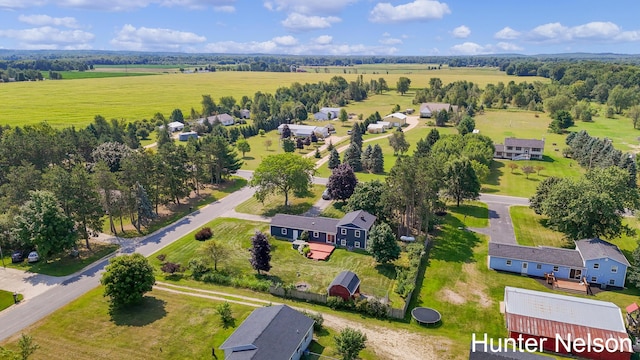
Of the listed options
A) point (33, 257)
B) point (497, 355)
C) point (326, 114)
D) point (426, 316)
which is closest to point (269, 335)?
point (426, 316)

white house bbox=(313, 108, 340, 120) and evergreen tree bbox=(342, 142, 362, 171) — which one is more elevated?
white house bbox=(313, 108, 340, 120)

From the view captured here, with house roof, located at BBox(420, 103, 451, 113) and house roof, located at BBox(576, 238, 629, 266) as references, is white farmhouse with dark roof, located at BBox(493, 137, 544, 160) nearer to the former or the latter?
house roof, located at BBox(576, 238, 629, 266)

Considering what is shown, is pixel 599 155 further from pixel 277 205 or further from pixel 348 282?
pixel 348 282

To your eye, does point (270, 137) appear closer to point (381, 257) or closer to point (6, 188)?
point (6, 188)

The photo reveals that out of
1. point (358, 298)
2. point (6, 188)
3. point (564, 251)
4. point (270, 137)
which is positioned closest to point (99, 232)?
point (6, 188)

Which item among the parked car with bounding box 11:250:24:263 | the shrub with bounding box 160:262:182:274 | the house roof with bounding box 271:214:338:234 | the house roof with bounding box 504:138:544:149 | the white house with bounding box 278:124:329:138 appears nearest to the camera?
the shrub with bounding box 160:262:182:274

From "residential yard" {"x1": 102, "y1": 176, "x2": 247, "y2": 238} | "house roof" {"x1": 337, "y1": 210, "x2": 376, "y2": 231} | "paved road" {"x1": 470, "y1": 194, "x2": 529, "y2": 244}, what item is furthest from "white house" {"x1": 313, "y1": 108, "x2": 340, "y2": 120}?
"house roof" {"x1": 337, "y1": 210, "x2": 376, "y2": 231}
